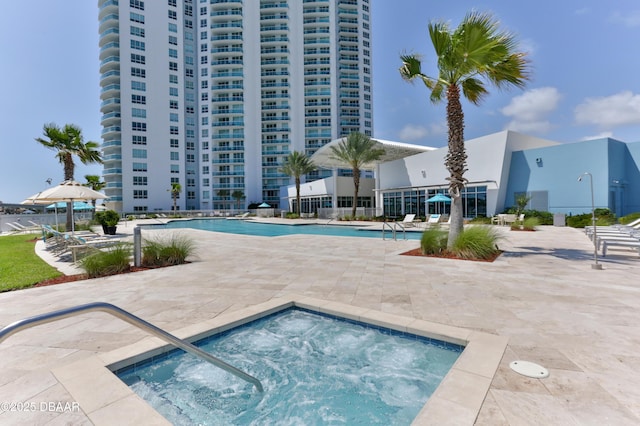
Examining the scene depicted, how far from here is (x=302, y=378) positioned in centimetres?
337

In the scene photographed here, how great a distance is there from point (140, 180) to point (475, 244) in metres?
57.5

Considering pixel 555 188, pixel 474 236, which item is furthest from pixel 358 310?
pixel 555 188

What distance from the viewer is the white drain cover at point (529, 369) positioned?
2826 mm

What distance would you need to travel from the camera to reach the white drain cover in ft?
9.27

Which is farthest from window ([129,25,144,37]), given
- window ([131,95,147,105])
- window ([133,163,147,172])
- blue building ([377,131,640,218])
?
blue building ([377,131,640,218])

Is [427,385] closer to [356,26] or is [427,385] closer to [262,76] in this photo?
[262,76]

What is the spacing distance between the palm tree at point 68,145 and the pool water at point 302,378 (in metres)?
21.3

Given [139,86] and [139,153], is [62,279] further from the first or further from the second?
[139,86]

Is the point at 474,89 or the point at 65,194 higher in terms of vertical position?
the point at 474,89

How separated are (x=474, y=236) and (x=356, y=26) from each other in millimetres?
69291

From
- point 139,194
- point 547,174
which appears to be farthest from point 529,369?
point 139,194

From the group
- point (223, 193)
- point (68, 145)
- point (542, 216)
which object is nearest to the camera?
point (68, 145)

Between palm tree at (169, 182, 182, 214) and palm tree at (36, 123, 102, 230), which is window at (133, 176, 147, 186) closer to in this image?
palm tree at (169, 182, 182, 214)

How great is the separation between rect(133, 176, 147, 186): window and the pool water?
191ft
